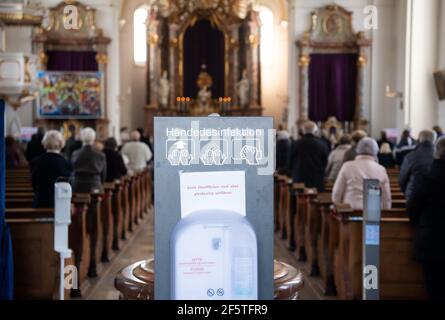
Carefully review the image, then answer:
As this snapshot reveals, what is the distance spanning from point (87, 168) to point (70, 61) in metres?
12.3

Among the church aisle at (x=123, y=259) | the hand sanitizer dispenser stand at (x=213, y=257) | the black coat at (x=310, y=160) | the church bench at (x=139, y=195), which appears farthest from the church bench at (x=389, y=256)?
the church bench at (x=139, y=195)

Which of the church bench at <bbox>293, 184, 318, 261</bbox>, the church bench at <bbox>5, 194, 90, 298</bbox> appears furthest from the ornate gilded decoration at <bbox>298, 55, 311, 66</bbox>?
the church bench at <bbox>5, 194, 90, 298</bbox>

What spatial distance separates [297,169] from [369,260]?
3.63m

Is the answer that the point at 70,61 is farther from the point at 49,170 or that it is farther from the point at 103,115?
the point at 49,170

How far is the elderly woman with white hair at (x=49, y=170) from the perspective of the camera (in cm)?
558

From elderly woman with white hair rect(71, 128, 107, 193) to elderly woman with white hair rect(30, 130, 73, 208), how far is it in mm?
1439

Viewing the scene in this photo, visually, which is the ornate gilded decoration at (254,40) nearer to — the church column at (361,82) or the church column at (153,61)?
the church column at (153,61)

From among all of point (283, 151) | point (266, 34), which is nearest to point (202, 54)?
point (266, 34)

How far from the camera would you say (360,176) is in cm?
561

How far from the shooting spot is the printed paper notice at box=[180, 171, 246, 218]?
192 centimetres

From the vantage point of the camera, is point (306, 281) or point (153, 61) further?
point (153, 61)

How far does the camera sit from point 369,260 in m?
4.62

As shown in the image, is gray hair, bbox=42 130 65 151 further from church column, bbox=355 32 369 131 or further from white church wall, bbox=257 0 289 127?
white church wall, bbox=257 0 289 127
